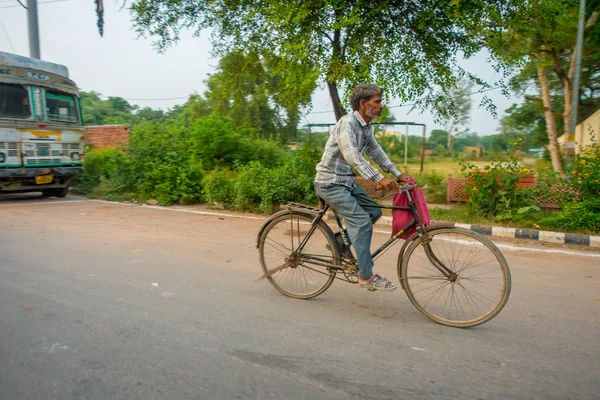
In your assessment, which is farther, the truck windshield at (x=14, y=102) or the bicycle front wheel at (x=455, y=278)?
the truck windshield at (x=14, y=102)

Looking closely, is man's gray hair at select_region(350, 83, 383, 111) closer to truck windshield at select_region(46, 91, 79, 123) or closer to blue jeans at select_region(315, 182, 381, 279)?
blue jeans at select_region(315, 182, 381, 279)

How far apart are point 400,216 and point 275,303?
1387 mm

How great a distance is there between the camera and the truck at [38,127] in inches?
434

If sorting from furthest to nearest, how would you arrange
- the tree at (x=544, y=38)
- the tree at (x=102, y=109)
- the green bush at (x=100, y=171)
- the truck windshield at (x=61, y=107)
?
the tree at (x=102, y=109) → the green bush at (x=100, y=171) → the truck windshield at (x=61, y=107) → the tree at (x=544, y=38)

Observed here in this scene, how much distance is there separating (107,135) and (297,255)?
1652 cm

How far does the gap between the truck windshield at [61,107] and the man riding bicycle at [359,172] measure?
1048 centimetres

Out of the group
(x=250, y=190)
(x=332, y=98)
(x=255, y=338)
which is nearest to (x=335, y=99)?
(x=332, y=98)

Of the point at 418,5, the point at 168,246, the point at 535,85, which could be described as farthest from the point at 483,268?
the point at 535,85

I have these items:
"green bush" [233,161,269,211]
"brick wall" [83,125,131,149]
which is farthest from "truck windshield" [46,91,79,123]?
"green bush" [233,161,269,211]

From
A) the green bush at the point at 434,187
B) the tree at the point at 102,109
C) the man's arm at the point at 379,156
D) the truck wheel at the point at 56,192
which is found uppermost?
the tree at the point at 102,109

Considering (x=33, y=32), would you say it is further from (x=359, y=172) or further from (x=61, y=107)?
(x=359, y=172)

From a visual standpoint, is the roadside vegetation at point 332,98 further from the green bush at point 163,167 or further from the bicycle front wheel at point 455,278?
the bicycle front wheel at point 455,278

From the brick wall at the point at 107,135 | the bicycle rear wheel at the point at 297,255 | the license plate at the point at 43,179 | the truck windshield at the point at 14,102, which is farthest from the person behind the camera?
the brick wall at the point at 107,135

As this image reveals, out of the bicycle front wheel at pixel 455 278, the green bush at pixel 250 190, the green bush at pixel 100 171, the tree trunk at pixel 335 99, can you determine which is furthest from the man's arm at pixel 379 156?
the green bush at pixel 100 171
